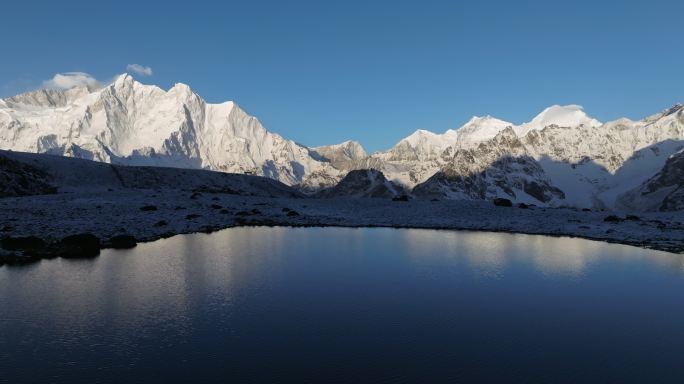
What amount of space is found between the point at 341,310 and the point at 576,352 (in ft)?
38.2

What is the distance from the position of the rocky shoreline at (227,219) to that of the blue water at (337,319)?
18.3 feet

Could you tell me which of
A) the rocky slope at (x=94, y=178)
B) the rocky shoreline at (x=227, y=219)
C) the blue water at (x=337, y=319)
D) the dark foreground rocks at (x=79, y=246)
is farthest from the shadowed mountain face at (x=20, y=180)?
the blue water at (x=337, y=319)

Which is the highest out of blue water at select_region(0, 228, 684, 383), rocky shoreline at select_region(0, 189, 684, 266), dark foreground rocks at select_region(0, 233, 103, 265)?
rocky shoreline at select_region(0, 189, 684, 266)

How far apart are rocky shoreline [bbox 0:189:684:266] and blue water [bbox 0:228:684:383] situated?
18.3ft

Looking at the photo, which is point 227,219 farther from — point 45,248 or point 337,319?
point 337,319

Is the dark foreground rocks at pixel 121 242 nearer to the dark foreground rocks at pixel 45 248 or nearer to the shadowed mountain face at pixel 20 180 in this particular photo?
the dark foreground rocks at pixel 45 248

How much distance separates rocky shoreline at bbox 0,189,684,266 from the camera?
4709 centimetres

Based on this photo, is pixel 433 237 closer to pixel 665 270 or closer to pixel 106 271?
pixel 665 270

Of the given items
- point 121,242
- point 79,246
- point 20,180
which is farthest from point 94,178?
point 79,246

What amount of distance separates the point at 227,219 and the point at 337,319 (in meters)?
49.9

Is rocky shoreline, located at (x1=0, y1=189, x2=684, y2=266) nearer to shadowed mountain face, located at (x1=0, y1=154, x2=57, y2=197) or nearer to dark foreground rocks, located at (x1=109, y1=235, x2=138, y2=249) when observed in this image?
dark foreground rocks, located at (x1=109, y1=235, x2=138, y2=249)

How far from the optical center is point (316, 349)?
859 inches

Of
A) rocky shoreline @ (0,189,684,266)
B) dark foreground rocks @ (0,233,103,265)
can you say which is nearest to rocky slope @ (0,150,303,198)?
rocky shoreline @ (0,189,684,266)

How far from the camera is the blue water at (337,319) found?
19.9 meters
